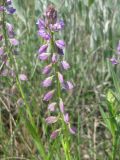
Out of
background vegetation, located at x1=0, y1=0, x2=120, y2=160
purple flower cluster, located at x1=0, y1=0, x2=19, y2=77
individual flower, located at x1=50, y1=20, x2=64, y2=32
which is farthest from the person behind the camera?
background vegetation, located at x1=0, y1=0, x2=120, y2=160

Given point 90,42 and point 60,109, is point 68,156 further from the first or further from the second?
point 90,42

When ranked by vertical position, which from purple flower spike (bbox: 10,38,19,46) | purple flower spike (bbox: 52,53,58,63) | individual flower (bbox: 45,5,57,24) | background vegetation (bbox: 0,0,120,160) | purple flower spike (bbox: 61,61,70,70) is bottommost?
background vegetation (bbox: 0,0,120,160)

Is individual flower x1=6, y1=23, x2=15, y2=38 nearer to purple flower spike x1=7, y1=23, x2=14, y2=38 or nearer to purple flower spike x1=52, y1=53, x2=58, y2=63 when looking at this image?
purple flower spike x1=7, y1=23, x2=14, y2=38

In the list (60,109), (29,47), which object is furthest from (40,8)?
(60,109)

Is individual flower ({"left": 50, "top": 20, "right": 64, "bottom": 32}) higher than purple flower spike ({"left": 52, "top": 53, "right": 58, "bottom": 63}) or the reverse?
higher

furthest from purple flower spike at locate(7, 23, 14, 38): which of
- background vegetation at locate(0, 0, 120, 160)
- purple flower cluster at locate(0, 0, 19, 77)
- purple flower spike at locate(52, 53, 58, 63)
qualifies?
background vegetation at locate(0, 0, 120, 160)

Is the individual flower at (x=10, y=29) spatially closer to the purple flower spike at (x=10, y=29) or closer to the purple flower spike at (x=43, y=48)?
the purple flower spike at (x=10, y=29)

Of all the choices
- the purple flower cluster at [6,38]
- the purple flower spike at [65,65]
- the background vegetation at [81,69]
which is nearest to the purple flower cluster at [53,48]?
the purple flower spike at [65,65]

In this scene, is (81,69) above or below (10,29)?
below

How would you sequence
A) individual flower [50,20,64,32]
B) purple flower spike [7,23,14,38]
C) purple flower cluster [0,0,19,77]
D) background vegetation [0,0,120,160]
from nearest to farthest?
individual flower [50,20,64,32] < purple flower cluster [0,0,19,77] < purple flower spike [7,23,14,38] < background vegetation [0,0,120,160]

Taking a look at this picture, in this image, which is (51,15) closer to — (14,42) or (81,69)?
(14,42)

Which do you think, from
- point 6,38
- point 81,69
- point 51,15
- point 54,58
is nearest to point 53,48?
point 54,58
